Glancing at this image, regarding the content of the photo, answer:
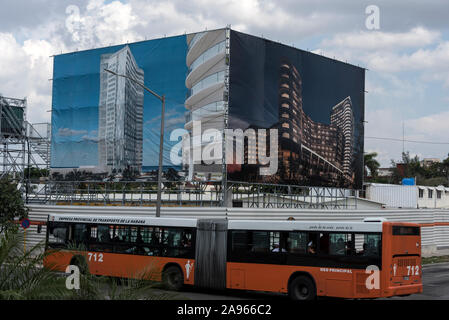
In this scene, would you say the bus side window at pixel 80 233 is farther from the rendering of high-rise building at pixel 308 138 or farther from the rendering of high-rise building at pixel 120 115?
A: the rendering of high-rise building at pixel 308 138

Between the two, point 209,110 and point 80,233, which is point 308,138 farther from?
point 80,233

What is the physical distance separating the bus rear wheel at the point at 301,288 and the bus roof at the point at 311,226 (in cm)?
158

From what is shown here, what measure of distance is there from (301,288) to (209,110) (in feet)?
56.4

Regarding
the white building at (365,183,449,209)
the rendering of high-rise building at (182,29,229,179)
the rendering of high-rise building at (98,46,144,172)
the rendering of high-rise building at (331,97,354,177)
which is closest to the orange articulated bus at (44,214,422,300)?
the rendering of high-rise building at (182,29,229,179)

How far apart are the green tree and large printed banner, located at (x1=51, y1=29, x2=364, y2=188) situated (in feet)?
21.3

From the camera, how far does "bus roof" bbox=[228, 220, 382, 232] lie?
16.6 m

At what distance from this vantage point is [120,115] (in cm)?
3678

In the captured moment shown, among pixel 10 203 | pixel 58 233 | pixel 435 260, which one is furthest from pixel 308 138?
pixel 58 233

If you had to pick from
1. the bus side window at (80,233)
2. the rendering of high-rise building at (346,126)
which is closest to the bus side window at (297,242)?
the bus side window at (80,233)

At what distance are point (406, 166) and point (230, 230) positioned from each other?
99477mm

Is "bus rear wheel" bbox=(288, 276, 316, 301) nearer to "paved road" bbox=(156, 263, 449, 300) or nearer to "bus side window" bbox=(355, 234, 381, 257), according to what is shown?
"paved road" bbox=(156, 263, 449, 300)

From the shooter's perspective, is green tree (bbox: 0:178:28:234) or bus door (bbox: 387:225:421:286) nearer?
bus door (bbox: 387:225:421:286)
